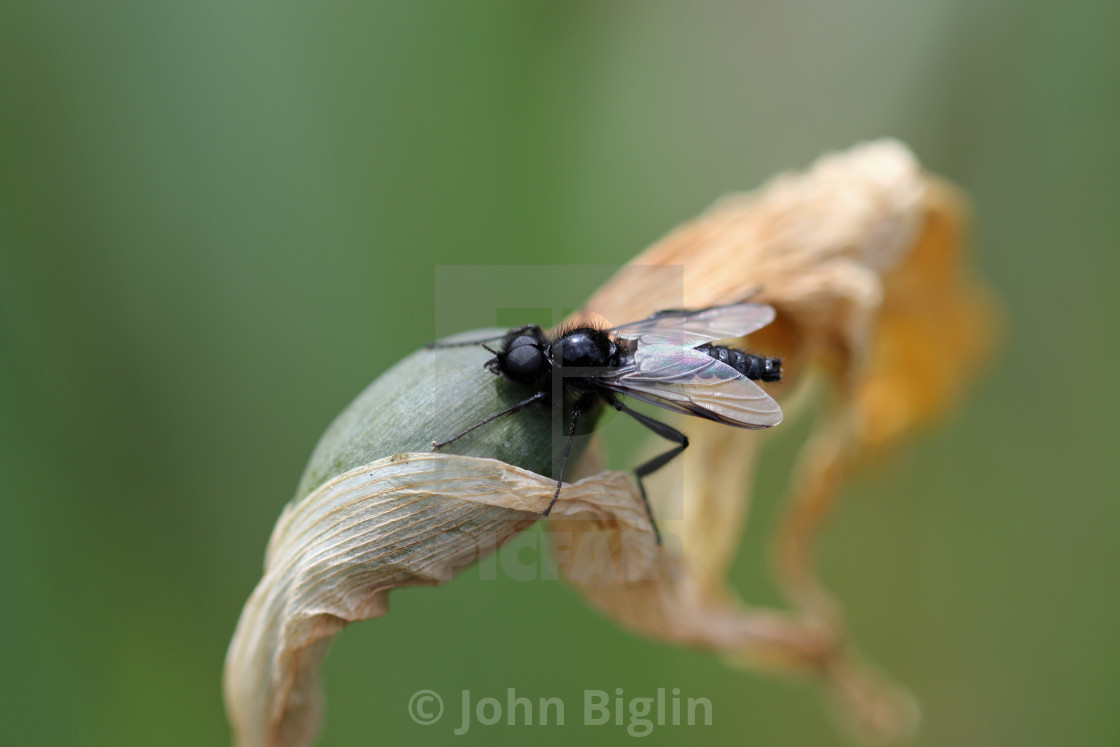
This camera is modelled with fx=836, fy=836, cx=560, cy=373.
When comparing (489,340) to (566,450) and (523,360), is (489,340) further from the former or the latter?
(566,450)

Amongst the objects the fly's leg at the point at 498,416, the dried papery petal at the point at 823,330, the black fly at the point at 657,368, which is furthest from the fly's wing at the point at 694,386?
the fly's leg at the point at 498,416

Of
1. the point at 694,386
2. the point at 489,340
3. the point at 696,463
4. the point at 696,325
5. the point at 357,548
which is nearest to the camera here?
the point at 357,548

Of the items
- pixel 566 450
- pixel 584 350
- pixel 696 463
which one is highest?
pixel 584 350

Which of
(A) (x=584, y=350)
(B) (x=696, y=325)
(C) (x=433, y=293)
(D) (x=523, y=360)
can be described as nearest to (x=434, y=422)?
(D) (x=523, y=360)

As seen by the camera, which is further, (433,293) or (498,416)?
(433,293)

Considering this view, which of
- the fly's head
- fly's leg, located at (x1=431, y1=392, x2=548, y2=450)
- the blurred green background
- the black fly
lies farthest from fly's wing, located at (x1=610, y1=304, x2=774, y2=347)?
the blurred green background
